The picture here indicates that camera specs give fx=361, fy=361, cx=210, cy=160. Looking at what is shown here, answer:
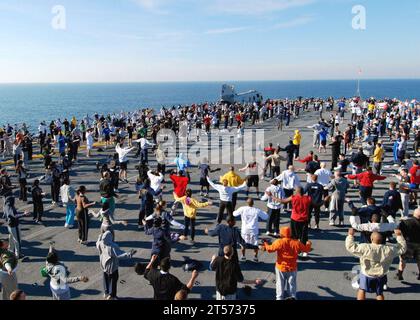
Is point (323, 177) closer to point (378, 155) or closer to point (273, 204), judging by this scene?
point (273, 204)

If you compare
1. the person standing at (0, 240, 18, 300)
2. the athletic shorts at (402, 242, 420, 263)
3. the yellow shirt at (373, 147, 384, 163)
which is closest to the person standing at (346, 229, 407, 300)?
the athletic shorts at (402, 242, 420, 263)

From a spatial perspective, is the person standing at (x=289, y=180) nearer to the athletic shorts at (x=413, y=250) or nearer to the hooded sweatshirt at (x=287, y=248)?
the athletic shorts at (x=413, y=250)

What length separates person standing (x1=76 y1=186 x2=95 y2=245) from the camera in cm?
985

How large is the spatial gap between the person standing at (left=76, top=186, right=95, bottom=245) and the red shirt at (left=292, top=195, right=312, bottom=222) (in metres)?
5.35

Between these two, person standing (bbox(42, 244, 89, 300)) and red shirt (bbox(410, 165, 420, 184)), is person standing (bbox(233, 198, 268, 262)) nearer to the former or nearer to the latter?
person standing (bbox(42, 244, 89, 300))

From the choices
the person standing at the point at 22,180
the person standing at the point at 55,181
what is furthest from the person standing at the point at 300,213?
the person standing at the point at 22,180

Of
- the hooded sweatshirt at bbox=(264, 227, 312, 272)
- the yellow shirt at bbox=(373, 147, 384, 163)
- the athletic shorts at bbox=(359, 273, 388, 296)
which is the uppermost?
the yellow shirt at bbox=(373, 147, 384, 163)

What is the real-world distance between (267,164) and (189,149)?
8970mm

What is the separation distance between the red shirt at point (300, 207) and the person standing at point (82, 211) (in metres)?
5.35

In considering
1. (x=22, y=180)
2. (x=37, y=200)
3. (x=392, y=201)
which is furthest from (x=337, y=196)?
(x=22, y=180)

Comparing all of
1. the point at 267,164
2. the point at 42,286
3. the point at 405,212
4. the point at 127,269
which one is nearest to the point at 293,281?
the point at 127,269

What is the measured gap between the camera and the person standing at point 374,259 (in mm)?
6504

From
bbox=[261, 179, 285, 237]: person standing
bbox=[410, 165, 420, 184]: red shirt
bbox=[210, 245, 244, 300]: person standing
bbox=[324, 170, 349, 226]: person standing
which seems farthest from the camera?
bbox=[410, 165, 420, 184]: red shirt

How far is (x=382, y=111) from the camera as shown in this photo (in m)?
32.3
